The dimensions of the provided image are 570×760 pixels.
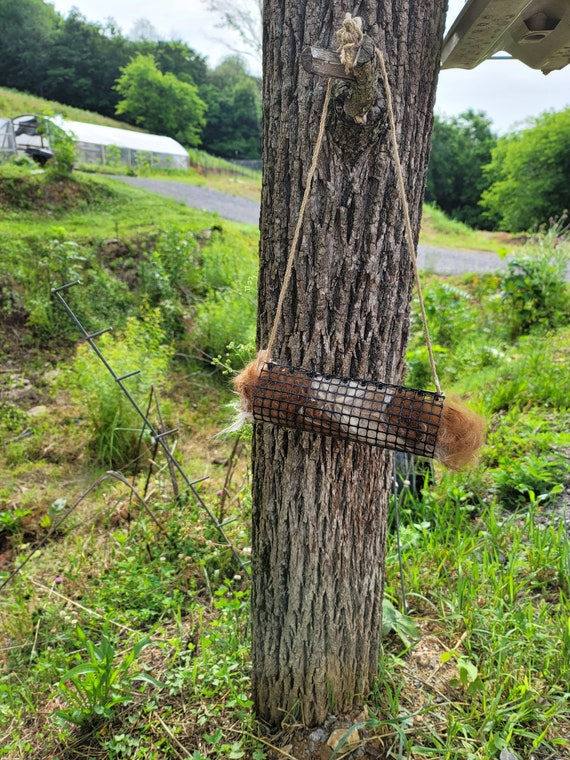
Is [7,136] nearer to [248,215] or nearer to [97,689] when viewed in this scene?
[248,215]

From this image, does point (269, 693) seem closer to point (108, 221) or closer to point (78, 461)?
point (78, 461)

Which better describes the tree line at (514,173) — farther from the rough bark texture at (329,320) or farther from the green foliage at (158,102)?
the rough bark texture at (329,320)

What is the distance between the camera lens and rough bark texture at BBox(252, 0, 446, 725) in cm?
116

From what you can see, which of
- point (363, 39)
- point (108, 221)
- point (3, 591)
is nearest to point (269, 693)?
point (3, 591)

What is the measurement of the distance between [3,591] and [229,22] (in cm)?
1993

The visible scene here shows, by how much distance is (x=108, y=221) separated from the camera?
26.0 feet

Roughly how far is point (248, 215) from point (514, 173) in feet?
44.9

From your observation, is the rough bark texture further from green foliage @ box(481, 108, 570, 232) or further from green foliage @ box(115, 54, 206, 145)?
green foliage @ box(115, 54, 206, 145)

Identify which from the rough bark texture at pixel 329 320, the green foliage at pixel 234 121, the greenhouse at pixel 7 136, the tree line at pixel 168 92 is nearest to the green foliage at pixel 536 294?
the rough bark texture at pixel 329 320

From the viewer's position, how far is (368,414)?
116 centimetres

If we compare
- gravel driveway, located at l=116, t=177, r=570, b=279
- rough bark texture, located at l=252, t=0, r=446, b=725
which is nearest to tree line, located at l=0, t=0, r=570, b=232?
gravel driveway, located at l=116, t=177, r=570, b=279

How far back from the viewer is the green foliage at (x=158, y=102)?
30188 millimetres

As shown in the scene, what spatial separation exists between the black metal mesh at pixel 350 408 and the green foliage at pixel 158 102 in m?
33.9

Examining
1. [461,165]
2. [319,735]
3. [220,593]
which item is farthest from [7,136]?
[461,165]
